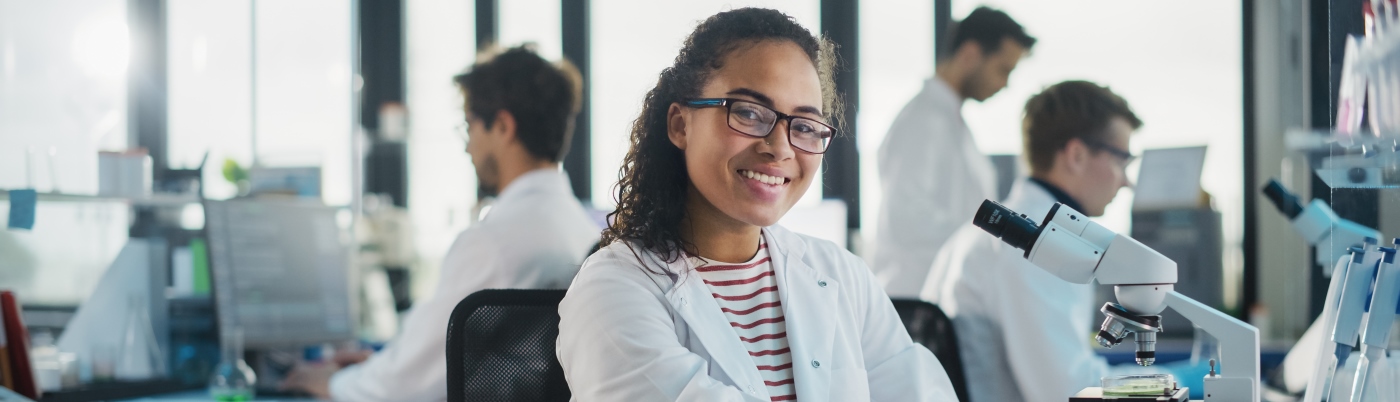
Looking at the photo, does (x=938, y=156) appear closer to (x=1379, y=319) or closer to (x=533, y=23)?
(x=1379, y=319)

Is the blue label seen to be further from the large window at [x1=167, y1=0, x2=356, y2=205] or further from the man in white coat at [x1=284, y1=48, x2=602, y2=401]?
the man in white coat at [x1=284, y1=48, x2=602, y2=401]

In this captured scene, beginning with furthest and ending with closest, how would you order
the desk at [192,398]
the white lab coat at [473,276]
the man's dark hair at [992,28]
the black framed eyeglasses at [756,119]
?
the man's dark hair at [992,28] < the desk at [192,398] < the white lab coat at [473,276] < the black framed eyeglasses at [756,119]

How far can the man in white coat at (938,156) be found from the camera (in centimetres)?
314

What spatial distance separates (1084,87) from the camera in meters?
2.26

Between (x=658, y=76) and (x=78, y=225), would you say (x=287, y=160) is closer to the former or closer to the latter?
(x=78, y=225)

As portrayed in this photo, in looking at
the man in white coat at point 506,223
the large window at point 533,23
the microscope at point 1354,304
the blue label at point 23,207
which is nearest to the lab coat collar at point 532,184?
the man in white coat at point 506,223

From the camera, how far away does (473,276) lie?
209 centimetres

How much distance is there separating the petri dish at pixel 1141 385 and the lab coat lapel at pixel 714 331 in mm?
375

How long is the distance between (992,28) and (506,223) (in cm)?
159

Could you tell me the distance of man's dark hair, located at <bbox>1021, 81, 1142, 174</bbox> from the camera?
7.30ft

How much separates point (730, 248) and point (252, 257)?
197 cm

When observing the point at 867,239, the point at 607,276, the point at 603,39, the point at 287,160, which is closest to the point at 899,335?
the point at 607,276

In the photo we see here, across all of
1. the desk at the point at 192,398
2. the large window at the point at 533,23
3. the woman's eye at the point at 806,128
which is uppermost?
the large window at the point at 533,23

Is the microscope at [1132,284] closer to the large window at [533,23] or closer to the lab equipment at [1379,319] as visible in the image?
the lab equipment at [1379,319]
